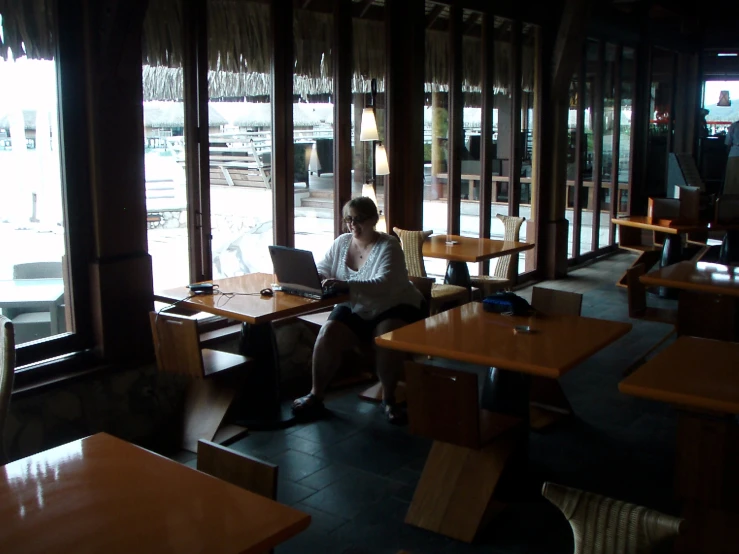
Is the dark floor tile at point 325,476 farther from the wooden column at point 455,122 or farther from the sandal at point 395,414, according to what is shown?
the wooden column at point 455,122

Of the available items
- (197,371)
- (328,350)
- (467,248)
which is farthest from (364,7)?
(197,371)

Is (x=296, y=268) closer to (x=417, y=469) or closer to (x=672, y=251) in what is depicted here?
(x=417, y=469)

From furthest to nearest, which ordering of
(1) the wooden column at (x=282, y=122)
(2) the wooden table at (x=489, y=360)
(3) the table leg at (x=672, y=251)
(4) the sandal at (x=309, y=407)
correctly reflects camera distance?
(3) the table leg at (x=672, y=251)
(1) the wooden column at (x=282, y=122)
(4) the sandal at (x=309, y=407)
(2) the wooden table at (x=489, y=360)

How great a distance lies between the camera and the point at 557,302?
446 cm

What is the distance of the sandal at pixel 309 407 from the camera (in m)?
4.80

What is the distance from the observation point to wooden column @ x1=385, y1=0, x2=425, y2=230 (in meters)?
6.36

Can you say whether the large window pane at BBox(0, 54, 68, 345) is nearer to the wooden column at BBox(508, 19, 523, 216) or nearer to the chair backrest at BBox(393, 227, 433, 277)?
the chair backrest at BBox(393, 227, 433, 277)

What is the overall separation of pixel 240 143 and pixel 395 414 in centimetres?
199

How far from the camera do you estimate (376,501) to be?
12.3 feet

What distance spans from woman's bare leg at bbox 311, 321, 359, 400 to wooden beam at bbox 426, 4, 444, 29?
3136 mm

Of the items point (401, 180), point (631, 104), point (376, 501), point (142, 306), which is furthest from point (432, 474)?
point (631, 104)

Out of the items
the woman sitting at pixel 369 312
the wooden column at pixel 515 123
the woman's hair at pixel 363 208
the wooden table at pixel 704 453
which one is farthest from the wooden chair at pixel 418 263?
the wooden table at pixel 704 453

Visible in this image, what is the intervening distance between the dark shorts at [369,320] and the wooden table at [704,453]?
194cm

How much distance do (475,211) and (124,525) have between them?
20.5 feet
